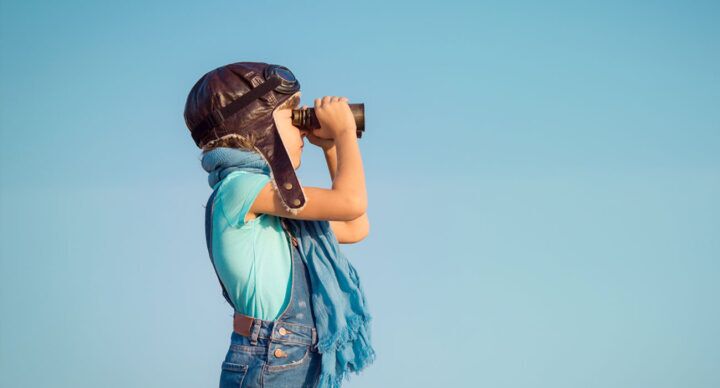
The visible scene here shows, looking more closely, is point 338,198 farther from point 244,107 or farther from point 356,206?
point 244,107

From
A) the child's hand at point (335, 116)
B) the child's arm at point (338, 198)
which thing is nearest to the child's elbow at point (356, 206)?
the child's arm at point (338, 198)

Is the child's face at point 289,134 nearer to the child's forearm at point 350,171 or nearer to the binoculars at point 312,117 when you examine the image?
the binoculars at point 312,117

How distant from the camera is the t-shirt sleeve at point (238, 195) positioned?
2.90 metres

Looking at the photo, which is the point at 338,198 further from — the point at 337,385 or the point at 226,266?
the point at 337,385

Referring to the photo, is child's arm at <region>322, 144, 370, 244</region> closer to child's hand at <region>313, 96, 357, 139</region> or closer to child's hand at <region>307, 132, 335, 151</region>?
child's hand at <region>307, 132, 335, 151</region>

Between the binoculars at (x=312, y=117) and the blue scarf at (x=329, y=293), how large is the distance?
0.94ft

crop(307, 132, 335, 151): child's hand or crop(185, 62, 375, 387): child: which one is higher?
crop(307, 132, 335, 151): child's hand

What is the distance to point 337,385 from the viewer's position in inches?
119

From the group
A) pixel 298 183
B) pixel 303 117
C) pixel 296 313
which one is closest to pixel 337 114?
pixel 303 117

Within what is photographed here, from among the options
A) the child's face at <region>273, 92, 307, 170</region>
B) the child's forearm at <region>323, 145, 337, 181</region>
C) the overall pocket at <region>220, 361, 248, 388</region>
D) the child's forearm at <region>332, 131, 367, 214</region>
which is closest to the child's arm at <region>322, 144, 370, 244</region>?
the child's forearm at <region>323, 145, 337, 181</region>

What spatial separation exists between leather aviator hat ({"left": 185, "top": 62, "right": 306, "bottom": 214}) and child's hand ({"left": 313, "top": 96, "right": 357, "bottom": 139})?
143 millimetres

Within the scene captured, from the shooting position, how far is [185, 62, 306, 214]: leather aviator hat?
3.03 meters

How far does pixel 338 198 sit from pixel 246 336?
592 millimetres

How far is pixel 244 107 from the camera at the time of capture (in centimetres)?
304
